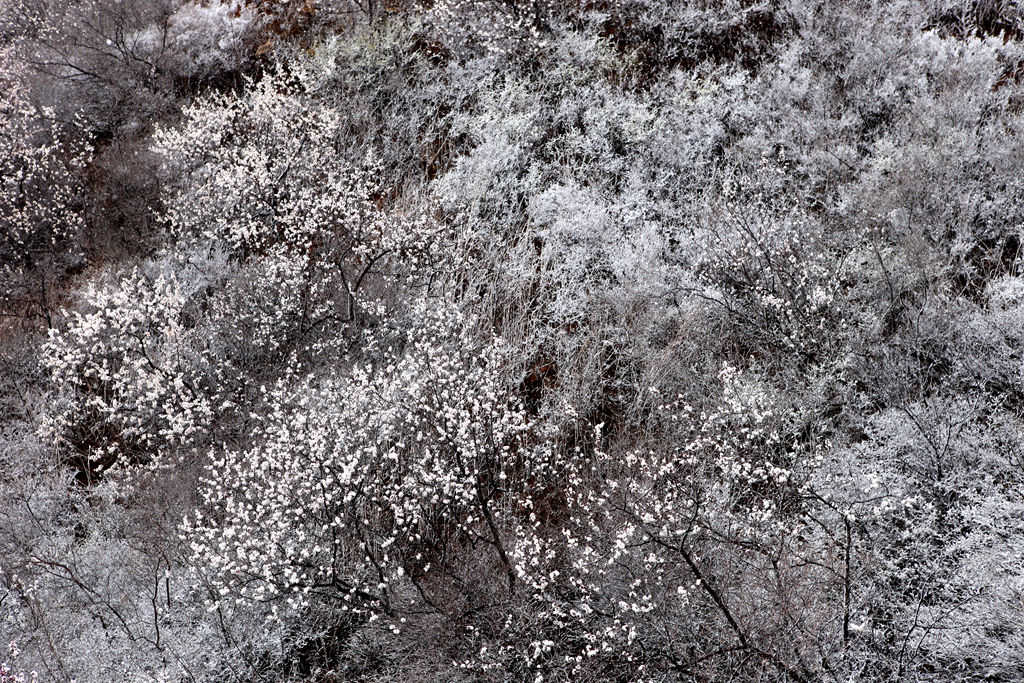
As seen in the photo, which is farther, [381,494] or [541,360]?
[541,360]

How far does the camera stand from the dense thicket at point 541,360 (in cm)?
582

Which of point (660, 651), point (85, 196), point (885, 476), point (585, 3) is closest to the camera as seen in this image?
point (660, 651)

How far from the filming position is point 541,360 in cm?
805

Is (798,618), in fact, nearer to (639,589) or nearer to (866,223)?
(639,589)

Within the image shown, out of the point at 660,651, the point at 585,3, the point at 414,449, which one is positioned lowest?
the point at 660,651

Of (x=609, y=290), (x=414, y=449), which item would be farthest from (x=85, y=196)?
(x=609, y=290)

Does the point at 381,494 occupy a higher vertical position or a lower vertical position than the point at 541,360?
lower

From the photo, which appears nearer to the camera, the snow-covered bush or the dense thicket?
the dense thicket

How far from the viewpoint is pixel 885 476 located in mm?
5973

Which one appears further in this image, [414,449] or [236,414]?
[236,414]

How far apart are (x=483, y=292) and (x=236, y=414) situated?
134 inches

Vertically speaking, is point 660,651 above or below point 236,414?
below

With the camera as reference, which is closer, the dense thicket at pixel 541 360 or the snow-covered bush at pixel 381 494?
the dense thicket at pixel 541 360

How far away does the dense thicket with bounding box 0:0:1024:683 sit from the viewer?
229 inches
